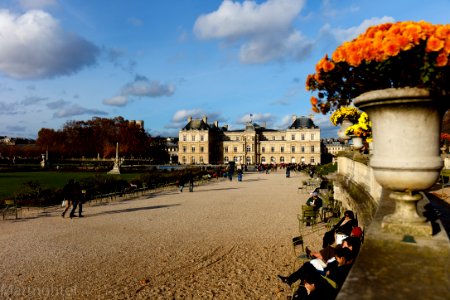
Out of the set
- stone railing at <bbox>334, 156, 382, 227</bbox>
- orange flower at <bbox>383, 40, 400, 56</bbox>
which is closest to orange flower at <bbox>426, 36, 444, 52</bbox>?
orange flower at <bbox>383, 40, 400, 56</bbox>

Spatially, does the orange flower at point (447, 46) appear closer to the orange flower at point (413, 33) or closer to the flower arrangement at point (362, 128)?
the orange flower at point (413, 33)

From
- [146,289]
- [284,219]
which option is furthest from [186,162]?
[146,289]

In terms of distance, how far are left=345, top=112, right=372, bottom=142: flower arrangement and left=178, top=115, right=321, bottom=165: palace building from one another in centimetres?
7225

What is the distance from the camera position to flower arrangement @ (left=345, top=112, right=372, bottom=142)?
27.3ft

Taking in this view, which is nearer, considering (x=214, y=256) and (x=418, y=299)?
(x=418, y=299)

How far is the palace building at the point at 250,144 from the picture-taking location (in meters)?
80.1

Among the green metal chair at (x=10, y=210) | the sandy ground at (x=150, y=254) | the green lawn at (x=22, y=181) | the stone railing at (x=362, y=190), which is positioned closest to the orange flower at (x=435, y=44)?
the stone railing at (x=362, y=190)

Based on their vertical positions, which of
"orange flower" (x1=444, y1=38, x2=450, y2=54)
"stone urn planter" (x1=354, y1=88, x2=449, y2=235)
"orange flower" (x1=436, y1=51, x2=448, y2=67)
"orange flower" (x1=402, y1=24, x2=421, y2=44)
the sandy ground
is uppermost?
"orange flower" (x1=402, y1=24, x2=421, y2=44)

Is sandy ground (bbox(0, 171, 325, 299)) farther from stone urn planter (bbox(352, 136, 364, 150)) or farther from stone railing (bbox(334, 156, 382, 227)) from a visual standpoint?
stone urn planter (bbox(352, 136, 364, 150))

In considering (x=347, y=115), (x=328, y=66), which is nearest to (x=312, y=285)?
(x=328, y=66)

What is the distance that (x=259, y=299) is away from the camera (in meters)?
4.92

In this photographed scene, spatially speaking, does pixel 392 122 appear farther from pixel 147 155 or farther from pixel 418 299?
pixel 147 155

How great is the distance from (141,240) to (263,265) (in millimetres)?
3271

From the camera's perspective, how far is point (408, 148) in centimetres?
239
